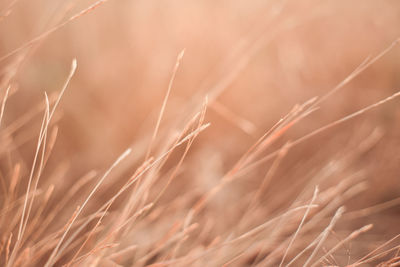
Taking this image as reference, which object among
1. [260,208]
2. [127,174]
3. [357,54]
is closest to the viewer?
[260,208]

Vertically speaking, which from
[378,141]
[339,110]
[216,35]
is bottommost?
[378,141]

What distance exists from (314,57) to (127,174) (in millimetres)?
688

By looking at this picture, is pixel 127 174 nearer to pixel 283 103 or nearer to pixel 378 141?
pixel 283 103

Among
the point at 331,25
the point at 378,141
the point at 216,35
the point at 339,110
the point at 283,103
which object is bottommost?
the point at 378,141

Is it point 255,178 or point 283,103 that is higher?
point 283,103

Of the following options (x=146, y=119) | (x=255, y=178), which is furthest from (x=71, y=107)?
(x=255, y=178)

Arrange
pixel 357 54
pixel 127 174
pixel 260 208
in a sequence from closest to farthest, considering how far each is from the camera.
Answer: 1. pixel 260 208
2. pixel 127 174
3. pixel 357 54

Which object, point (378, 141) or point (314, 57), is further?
point (314, 57)

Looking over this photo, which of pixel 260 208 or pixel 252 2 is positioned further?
pixel 252 2

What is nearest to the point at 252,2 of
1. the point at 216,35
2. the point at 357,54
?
the point at 216,35

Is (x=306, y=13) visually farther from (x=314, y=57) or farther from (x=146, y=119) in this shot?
(x=146, y=119)

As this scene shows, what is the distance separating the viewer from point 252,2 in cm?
124

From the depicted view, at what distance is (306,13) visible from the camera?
121cm

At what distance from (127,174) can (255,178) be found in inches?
14.5
